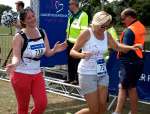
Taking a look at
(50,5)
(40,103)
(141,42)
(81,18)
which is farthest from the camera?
(50,5)

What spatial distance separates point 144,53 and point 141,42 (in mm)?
639

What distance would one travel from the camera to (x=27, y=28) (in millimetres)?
6023

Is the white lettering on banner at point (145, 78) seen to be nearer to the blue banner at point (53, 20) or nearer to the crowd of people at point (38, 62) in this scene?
the crowd of people at point (38, 62)

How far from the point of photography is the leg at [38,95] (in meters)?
5.91

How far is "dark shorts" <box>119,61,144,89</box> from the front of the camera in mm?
7281

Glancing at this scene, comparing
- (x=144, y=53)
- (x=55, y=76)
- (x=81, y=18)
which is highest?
(x=81, y=18)

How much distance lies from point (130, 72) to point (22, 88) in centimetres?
212

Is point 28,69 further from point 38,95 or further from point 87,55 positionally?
point 87,55

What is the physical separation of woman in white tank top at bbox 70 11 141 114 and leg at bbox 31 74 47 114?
1.78 ft

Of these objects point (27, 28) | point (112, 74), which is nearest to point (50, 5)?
point (112, 74)

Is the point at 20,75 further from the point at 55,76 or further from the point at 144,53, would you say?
the point at 55,76

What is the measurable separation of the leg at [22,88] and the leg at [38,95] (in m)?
0.08

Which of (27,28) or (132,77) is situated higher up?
(27,28)

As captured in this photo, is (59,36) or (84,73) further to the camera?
(59,36)
